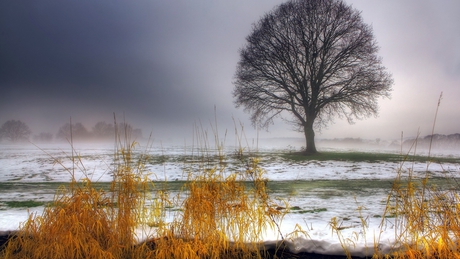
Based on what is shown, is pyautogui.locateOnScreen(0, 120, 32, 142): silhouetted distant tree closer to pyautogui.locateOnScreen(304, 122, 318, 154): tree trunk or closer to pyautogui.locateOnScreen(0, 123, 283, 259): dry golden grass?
pyautogui.locateOnScreen(304, 122, 318, 154): tree trunk

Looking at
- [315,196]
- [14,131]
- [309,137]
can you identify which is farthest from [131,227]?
[14,131]

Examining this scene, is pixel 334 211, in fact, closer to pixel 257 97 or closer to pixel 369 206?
pixel 369 206

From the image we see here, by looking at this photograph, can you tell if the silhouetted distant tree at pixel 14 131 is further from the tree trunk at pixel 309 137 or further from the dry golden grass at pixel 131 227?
the dry golden grass at pixel 131 227

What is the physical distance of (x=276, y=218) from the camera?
466 centimetres

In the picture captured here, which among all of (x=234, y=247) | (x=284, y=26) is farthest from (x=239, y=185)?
(x=284, y=26)

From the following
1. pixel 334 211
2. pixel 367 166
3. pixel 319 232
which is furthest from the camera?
pixel 367 166

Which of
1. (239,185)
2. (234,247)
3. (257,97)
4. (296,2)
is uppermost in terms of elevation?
(296,2)

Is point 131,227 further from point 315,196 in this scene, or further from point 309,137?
point 309,137

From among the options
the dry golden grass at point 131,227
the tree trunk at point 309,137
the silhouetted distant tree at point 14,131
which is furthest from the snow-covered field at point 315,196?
the silhouetted distant tree at point 14,131

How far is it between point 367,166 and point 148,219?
1205cm

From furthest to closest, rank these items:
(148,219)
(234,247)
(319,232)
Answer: (148,219), (319,232), (234,247)

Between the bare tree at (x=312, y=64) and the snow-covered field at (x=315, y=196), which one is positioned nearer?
the snow-covered field at (x=315, y=196)

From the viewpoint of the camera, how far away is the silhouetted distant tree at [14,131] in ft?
119

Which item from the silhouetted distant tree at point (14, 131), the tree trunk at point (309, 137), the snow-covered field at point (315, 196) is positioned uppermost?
the silhouetted distant tree at point (14, 131)
